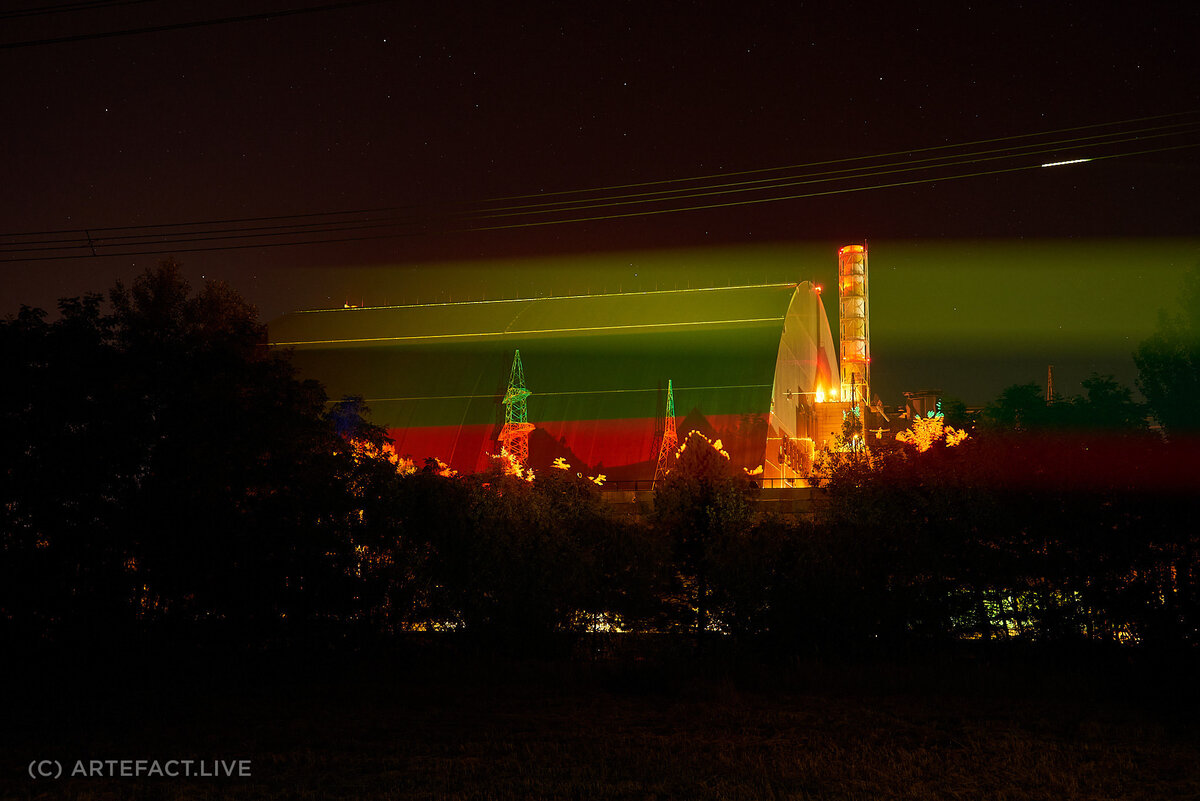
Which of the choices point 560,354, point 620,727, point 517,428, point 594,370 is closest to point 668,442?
point 517,428

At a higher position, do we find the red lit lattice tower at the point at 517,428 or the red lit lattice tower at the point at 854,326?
the red lit lattice tower at the point at 854,326

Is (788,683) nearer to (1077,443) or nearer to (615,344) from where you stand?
(1077,443)

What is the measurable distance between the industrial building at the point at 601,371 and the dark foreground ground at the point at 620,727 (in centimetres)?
2904

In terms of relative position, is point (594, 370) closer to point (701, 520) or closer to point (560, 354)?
point (560, 354)

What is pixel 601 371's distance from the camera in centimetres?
5456

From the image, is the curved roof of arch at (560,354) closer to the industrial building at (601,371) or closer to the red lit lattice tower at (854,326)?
the industrial building at (601,371)

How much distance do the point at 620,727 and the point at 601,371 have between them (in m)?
41.4

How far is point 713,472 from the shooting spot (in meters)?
21.2

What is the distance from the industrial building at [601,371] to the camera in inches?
1982

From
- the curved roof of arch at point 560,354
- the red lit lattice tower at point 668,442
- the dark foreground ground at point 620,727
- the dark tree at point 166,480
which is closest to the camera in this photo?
the dark foreground ground at point 620,727

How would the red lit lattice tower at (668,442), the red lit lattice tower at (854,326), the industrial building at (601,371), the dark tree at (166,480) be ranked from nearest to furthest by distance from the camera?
the dark tree at (166,480), the red lit lattice tower at (668,442), the industrial building at (601,371), the red lit lattice tower at (854,326)

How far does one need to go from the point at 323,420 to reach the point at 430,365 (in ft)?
128

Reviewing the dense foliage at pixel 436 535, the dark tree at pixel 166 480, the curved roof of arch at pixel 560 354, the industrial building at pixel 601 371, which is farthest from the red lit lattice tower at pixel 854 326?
the dark tree at pixel 166 480

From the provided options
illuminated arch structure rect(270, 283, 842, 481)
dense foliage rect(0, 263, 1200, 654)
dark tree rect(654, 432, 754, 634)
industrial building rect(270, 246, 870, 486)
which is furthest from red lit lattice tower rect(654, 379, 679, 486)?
dense foliage rect(0, 263, 1200, 654)
